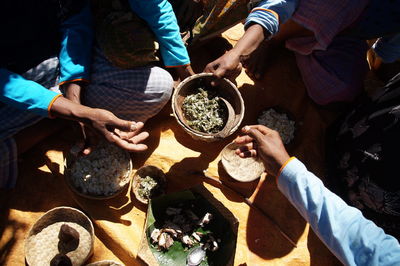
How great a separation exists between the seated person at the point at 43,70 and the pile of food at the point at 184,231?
2.13ft

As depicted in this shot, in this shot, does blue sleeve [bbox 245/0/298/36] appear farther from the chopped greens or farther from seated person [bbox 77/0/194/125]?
the chopped greens

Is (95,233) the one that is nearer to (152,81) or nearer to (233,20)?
(152,81)

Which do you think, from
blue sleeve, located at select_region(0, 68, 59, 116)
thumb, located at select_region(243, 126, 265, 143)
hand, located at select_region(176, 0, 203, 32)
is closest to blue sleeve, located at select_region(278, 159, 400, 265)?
thumb, located at select_region(243, 126, 265, 143)

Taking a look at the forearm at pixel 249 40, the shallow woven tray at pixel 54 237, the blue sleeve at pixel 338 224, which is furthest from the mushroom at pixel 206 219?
the forearm at pixel 249 40

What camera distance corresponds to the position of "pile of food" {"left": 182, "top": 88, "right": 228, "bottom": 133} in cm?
269

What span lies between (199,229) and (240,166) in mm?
761

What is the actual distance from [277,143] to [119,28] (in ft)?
5.30

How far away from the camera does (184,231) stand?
2590 mm

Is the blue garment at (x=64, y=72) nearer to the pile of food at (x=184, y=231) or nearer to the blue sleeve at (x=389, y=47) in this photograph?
the pile of food at (x=184, y=231)

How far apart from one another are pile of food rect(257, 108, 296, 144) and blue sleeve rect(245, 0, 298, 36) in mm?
930

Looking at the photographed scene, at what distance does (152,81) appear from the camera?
294cm

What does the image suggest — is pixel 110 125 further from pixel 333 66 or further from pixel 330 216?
pixel 333 66

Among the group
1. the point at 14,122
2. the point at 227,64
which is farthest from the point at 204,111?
the point at 14,122

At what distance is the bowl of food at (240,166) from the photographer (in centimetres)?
297
